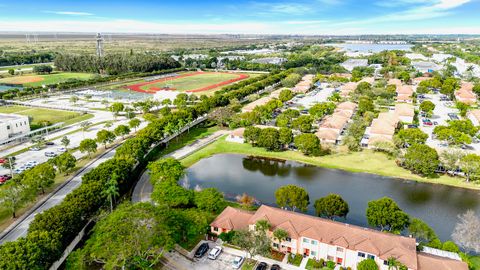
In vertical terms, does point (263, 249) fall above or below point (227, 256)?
above

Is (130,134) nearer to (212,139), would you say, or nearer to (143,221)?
(212,139)

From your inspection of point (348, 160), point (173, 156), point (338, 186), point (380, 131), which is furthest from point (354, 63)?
point (173, 156)

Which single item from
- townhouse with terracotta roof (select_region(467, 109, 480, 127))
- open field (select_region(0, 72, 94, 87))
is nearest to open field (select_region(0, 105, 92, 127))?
open field (select_region(0, 72, 94, 87))

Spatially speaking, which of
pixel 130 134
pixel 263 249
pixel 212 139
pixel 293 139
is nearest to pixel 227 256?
pixel 263 249

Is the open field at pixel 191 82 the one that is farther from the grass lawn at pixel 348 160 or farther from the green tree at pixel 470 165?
the green tree at pixel 470 165

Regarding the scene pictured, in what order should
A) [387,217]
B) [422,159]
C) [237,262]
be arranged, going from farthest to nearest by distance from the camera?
[422,159] → [387,217] → [237,262]

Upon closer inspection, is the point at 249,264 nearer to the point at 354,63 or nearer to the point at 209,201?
the point at 209,201
